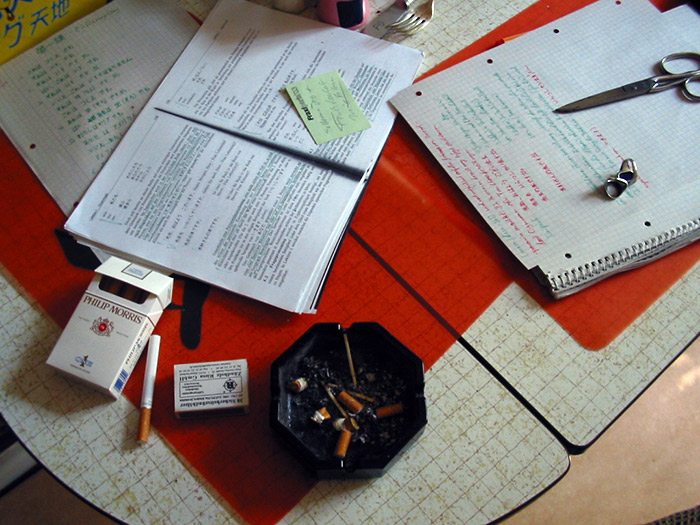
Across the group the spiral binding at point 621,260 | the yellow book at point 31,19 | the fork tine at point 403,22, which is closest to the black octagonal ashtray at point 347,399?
the spiral binding at point 621,260

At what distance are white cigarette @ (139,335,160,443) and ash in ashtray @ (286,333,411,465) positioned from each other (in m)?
0.15

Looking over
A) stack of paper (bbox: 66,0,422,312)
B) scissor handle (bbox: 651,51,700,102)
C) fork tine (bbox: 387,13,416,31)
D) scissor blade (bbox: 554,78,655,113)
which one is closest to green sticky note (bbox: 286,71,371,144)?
stack of paper (bbox: 66,0,422,312)

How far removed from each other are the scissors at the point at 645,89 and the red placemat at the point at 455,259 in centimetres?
21

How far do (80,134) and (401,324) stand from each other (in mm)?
490

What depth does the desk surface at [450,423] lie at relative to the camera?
576 mm

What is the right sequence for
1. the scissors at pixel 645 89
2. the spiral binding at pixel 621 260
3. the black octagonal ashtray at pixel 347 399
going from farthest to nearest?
the scissors at pixel 645 89, the spiral binding at pixel 621 260, the black octagonal ashtray at pixel 347 399

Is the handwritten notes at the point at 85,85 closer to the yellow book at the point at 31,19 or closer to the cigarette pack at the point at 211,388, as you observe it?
the yellow book at the point at 31,19

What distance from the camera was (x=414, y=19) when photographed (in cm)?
84

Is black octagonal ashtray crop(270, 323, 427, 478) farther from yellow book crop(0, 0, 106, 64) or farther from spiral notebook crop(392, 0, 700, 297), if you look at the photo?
yellow book crop(0, 0, 106, 64)

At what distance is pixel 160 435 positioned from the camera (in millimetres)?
600

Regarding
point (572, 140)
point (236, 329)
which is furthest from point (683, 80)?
point (236, 329)

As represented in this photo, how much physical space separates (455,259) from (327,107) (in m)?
0.27

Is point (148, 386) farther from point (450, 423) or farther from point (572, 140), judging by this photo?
point (572, 140)

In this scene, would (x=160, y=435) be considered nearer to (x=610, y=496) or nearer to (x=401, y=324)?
(x=401, y=324)
